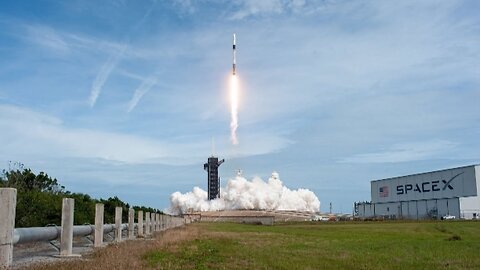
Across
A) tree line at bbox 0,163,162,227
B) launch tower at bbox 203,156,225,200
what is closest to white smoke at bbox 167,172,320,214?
launch tower at bbox 203,156,225,200

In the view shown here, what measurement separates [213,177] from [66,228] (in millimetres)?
159256

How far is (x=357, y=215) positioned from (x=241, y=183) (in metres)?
54.9

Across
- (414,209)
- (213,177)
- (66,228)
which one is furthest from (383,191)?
(66,228)

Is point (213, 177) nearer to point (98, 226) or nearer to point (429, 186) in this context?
point (429, 186)

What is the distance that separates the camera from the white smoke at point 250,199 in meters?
176

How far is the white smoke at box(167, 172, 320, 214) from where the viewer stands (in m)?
176

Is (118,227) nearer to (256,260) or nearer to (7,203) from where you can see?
(256,260)

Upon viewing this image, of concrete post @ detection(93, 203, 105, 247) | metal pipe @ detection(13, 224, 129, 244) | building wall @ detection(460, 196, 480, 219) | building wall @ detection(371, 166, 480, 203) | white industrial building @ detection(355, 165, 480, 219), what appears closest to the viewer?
metal pipe @ detection(13, 224, 129, 244)

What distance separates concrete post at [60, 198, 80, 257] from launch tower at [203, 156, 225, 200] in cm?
15190

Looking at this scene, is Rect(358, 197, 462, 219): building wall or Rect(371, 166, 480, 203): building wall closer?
Rect(371, 166, 480, 203): building wall

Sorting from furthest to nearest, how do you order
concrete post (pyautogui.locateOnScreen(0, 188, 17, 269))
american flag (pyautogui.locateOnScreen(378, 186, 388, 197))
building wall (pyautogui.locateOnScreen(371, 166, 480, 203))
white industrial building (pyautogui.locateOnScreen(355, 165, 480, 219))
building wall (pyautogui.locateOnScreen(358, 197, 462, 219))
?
american flag (pyautogui.locateOnScreen(378, 186, 388, 197)) < building wall (pyautogui.locateOnScreen(358, 197, 462, 219)) < building wall (pyautogui.locateOnScreen(371, 166, 480, 203)) < white industrial building (pyautogui.locateOnScreen(355, 165, 480, 219)) < concrete post (pyautogui.locateOnScreen(0, 188, 17, 269))

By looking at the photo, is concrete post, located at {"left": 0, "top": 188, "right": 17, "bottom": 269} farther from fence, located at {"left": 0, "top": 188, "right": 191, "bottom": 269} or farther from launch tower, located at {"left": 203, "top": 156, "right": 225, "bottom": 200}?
launch tower, located at {"left": 203, "top": 156, "right": 225, "bottom": 200}

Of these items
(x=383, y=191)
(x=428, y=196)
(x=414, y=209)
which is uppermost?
(x=383, y=191)

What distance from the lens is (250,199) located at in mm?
177125
